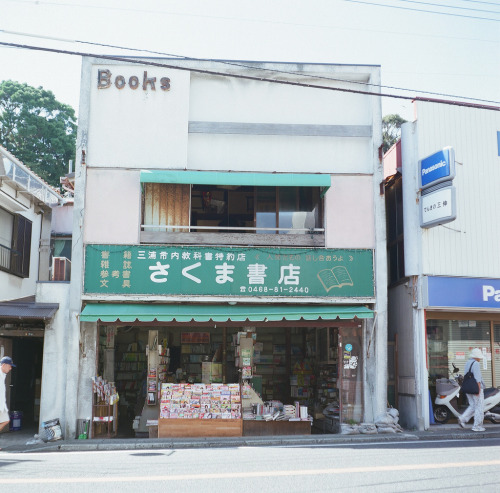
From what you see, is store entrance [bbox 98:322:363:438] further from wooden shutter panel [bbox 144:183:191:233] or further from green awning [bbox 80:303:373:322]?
wooden shutter panel [bbox 144:183:191:233]

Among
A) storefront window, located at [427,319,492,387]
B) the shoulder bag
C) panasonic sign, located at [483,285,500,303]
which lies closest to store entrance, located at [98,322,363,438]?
storefront window, located at [427,319,492,387]

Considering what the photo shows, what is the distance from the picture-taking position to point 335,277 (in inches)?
667

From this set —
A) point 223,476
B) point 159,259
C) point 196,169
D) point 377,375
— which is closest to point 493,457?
point 223,476

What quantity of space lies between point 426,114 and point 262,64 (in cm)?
483

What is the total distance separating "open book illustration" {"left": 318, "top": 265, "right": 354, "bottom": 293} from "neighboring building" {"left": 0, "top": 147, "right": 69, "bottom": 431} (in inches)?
270

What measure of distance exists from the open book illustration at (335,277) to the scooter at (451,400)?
151 inches

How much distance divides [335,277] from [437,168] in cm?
393

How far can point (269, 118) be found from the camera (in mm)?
17750

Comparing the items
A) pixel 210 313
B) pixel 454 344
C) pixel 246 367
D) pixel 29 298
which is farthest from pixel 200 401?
pixel 454 344

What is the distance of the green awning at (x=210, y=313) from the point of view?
619 inches

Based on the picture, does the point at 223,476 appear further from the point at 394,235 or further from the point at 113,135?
the point at 394,235

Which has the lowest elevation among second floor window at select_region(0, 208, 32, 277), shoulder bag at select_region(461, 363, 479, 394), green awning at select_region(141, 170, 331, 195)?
shoulder bag at select_region(461, 363, 479, 394)

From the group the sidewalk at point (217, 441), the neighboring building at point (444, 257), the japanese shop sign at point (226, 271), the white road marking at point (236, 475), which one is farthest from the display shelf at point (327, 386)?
the white road marking at point (236, 475)

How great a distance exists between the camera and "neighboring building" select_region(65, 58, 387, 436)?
1652 centimetres
